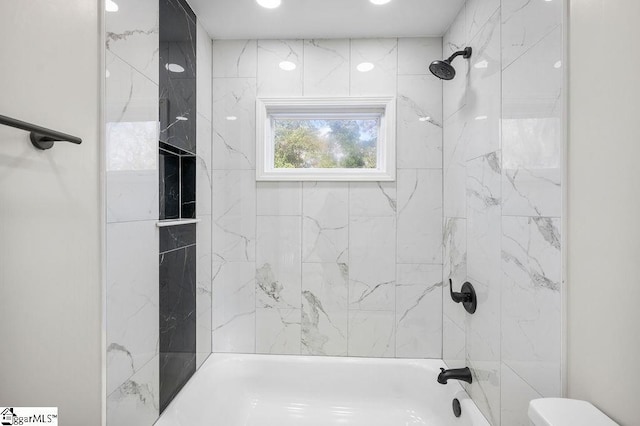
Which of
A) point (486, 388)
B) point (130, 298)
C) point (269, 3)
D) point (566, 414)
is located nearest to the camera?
Result: point (566, 414)

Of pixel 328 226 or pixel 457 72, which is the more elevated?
pixel 457 72

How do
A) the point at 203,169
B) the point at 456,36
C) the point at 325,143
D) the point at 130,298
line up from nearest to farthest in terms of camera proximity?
the point at 130,298
the point at 456,36
the point at 203,169
the point at 325,143

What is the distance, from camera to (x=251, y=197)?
7.16ft

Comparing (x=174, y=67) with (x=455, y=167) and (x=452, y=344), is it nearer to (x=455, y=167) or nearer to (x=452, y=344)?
(x=455, y=167)

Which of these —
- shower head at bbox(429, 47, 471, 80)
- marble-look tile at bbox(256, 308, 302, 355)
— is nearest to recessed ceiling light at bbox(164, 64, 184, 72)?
shower head at bbox(429, 47, 471, 80)

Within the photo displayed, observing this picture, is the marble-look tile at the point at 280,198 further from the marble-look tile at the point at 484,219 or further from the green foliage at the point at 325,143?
the marble-look tile at the point at 484,219

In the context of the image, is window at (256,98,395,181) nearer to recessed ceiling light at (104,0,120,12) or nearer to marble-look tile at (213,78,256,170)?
marble-look tile at (213,78,256,170)

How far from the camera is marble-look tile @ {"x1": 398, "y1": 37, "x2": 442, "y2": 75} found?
2.13 meters

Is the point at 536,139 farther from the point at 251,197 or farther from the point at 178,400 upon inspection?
the point at 178,400

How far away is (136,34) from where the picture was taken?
1293 millimetres

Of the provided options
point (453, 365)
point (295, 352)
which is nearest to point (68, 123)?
point (295, 352)

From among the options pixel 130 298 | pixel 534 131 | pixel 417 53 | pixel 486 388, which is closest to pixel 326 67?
pixel 417 53
